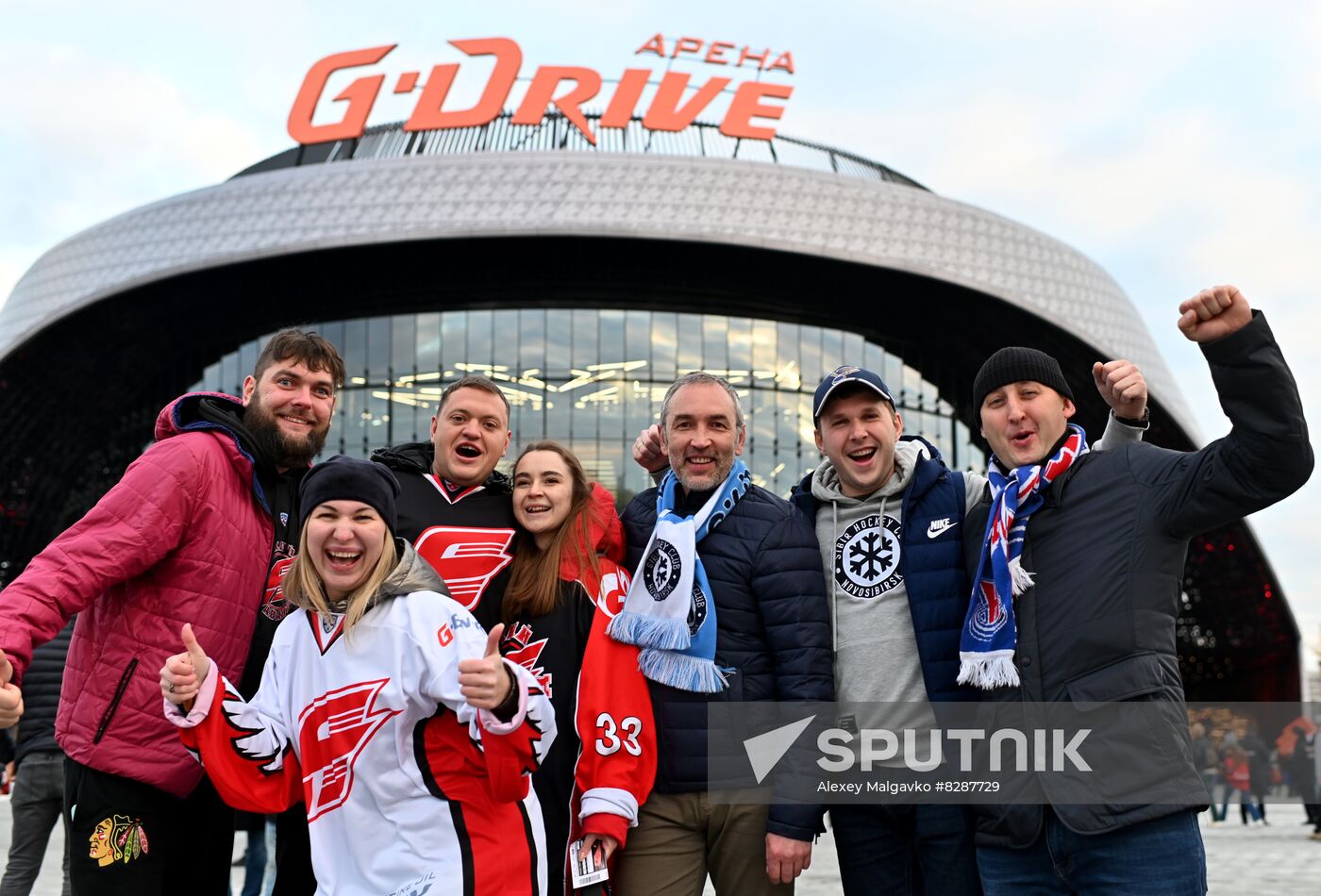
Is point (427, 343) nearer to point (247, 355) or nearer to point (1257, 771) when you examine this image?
point (247, 355)

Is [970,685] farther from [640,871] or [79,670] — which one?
[79,670]

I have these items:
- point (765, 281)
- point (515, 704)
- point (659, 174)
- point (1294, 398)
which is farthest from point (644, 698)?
point (765, 281)

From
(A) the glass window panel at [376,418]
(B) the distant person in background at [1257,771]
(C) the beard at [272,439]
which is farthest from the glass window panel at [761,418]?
(C) the beard at [272,439]

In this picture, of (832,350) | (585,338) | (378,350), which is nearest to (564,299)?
(585,338)

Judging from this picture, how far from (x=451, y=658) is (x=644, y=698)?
87cm

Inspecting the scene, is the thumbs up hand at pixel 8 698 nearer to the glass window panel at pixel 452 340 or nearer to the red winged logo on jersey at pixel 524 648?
the red winged logo on jersey at pixel 524 648

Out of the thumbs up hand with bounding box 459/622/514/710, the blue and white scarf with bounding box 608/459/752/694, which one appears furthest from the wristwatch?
the thumbs up hand with bounding box 459/622/514/710

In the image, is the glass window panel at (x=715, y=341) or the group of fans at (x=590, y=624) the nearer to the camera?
the group of fans at (x=590, y=624)

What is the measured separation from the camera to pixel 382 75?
24406mm

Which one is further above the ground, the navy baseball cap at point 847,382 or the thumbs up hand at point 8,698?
the navy baseball cap at point 847,382

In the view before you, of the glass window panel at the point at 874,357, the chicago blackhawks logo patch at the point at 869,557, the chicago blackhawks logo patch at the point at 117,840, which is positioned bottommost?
the chicago blackhawks logo patch at the point at 117,840

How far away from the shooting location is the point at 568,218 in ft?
81.3

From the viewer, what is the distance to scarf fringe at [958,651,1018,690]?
3.00 meters

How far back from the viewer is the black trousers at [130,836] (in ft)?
9.91
